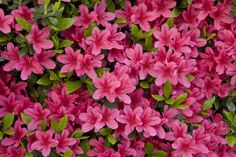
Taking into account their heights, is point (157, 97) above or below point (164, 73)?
below

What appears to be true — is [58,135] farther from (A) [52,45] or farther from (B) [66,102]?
(A) [52,45]

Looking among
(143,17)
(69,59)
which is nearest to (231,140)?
(143,17)

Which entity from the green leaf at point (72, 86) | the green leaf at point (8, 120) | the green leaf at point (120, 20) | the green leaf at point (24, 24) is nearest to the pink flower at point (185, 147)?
the green leaf at point (72, 86)

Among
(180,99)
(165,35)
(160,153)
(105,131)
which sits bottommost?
(160,153)

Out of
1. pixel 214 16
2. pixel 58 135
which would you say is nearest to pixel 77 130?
pixel 58 135

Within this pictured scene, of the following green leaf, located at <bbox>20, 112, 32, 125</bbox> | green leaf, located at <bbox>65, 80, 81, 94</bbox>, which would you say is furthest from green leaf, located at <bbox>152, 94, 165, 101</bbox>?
green leaf, located at <bbox>20, 112, 32, 125</bbox>

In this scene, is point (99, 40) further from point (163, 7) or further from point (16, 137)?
point (16, 137)

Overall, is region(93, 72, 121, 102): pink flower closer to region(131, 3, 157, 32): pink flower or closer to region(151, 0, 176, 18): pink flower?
region(131, 3, 157, 32): pink flower
